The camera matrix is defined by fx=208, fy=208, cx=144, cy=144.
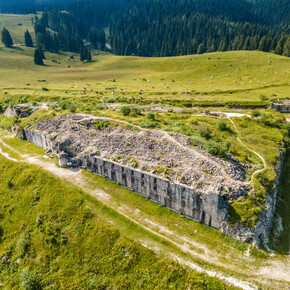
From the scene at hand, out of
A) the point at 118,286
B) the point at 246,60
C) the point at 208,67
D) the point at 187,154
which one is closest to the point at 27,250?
the point at 118,286

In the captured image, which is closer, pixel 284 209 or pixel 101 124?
pixel 284 209

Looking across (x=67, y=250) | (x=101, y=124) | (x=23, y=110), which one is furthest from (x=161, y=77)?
(x=67, y=250)

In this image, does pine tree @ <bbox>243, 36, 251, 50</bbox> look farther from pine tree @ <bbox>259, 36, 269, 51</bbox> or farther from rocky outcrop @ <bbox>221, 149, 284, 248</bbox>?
rocky outcrop @ <bbox>221, 149, 284, 248</bbox>

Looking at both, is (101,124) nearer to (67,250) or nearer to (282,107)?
(67,250)

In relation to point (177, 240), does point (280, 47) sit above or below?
above

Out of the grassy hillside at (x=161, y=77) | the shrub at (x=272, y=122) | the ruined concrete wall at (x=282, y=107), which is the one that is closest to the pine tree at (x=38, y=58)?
the grassy hillside at (x=161, y=77)

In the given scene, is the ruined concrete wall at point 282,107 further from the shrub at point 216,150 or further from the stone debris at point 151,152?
the shrub at point 216,150
